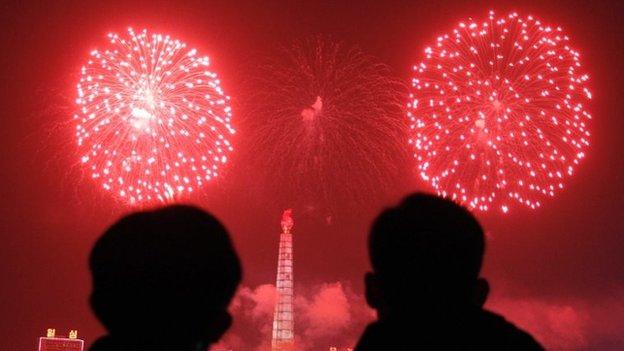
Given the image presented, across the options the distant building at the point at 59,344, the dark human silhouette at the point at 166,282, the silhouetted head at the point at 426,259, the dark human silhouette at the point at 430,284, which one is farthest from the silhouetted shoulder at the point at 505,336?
the distant building at the point at 59,344

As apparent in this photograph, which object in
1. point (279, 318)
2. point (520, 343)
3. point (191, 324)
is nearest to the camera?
point (520, 343)

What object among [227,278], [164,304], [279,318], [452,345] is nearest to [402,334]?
[452,345]

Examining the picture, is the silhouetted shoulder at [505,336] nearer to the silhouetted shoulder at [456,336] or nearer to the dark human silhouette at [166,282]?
the silhouetted shoulder at [456,336]

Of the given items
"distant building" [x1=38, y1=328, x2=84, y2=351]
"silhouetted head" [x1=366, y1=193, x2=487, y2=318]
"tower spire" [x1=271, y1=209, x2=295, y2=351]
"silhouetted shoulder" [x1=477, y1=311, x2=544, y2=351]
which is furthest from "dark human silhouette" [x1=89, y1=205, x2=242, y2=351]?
"tower spire" [x1=271, y1=209, x2=295, y2=351]

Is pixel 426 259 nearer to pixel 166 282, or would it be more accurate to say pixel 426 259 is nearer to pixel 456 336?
pixel 456 336

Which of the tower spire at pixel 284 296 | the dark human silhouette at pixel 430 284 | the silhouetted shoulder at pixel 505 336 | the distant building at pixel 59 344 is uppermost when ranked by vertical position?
the tower spire at pixel 284 296

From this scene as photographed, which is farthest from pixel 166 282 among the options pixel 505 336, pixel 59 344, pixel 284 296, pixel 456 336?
pixel 284 296

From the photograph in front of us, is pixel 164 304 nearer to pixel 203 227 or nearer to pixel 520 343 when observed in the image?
pixel 203 227
